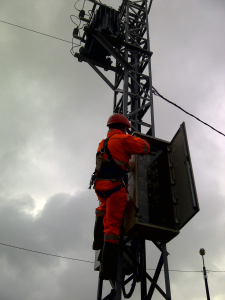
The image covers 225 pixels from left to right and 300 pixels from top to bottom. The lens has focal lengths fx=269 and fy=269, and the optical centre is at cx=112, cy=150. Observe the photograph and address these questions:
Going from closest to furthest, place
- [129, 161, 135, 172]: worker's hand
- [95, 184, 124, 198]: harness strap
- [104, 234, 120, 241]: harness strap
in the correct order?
[104, 234, 120, 241]: harness strap → [95, 184, 124, 198]: harness strap → [129, 161, 135, 172]: worker's hand

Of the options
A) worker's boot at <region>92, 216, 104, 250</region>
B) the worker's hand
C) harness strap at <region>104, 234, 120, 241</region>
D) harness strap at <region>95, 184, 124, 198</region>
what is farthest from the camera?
the worker's hand

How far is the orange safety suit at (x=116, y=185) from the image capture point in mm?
4074

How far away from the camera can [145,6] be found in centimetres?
900

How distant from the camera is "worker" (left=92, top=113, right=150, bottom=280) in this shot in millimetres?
4082

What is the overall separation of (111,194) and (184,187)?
1.25 meters

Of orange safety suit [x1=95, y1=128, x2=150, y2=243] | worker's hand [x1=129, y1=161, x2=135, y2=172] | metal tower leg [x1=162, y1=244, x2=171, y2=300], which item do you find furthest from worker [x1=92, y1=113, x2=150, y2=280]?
metal tower leg [x1=162, y1=244, x2=171, y2=300]

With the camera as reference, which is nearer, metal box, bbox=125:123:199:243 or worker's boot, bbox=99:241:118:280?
worker's boot, bbox=99:241:118:280

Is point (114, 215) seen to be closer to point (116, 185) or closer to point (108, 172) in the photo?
point (116, 185)

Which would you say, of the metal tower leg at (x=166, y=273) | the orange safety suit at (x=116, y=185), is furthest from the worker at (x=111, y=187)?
the metal tower leg at (x=166, y=273)

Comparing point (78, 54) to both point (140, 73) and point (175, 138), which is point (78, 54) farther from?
point (175, 138)

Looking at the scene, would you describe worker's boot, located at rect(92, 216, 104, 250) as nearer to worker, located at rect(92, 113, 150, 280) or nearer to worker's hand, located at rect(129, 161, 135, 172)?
worker, located at rect(92, 113, 150, 280)

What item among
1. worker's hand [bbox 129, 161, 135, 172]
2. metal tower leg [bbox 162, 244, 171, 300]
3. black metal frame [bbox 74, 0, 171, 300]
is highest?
black metal frame [bbox 74, 0, 171, 300]

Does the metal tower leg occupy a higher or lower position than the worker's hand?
lower

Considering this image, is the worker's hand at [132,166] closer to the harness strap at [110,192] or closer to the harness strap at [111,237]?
the harness strap at [110,192]
